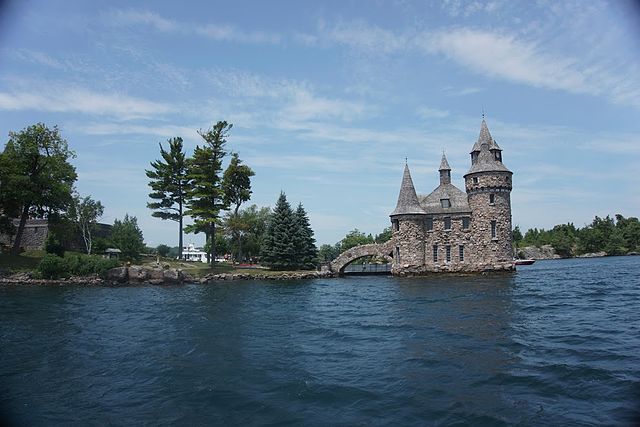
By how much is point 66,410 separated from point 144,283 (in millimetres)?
34057

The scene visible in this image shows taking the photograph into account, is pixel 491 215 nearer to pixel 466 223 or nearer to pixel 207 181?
pixel 466 223

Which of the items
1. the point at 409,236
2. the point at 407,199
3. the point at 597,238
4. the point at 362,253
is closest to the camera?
the point at 409,236

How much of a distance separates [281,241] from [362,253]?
994 centimetres

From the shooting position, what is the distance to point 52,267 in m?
39.6

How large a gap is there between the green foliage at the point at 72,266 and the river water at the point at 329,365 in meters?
19.1

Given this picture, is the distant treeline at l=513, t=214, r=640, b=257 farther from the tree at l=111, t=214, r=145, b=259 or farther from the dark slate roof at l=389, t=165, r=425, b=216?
the tree at l=111, t=214, r=145, b=259

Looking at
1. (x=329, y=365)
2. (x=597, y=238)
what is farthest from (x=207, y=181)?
(x=597, y=238)

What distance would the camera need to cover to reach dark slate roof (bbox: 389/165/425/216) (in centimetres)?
4799

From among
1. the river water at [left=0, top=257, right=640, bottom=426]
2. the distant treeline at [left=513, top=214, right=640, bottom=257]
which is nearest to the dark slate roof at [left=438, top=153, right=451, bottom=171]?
the river water at [left=0, top=257, right=640, bottom=426]

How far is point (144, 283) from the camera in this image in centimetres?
4100

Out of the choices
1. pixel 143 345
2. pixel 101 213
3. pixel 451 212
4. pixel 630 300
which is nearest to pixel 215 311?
pixel 143 345

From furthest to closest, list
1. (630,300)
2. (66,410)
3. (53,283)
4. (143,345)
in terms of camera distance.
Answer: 1. (53,283)
2. (630,300)
3. (143,345)
4. (66,410)

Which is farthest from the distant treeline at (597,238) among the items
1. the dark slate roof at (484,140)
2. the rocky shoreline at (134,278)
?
the rocky shoreline at (134,278)

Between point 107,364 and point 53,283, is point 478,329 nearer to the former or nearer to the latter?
point 107,364
